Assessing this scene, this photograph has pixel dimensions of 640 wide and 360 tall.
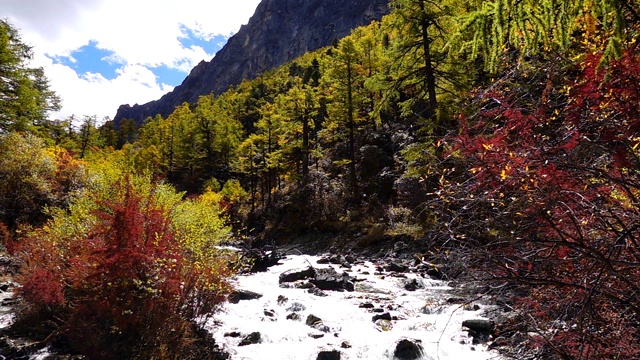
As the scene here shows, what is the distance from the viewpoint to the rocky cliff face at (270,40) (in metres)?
122

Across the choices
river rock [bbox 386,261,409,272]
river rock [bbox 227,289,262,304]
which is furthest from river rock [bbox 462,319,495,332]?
river rock [bbox 227,289,262,304]

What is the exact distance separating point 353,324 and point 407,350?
241 cm

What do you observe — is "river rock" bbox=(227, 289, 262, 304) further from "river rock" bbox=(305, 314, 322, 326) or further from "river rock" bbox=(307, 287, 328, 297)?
"river rock" bbox=(305, 314, 322, 326)

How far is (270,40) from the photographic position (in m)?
144

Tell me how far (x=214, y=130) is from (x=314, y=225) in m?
30.8

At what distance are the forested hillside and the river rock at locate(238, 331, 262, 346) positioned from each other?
5.20 feet

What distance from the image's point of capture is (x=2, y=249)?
17094 mm

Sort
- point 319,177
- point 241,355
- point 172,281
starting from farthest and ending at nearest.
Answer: point 319,177 → point 241,355 → point 172,281

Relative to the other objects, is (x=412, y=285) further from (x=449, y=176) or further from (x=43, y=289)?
(x=43, y=289)

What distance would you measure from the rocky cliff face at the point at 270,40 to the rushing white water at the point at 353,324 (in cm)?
11276

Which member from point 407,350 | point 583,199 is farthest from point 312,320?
point 583,199

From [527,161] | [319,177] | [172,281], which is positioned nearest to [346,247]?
[319,177]

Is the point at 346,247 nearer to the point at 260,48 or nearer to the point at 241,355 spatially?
the point at 241,355

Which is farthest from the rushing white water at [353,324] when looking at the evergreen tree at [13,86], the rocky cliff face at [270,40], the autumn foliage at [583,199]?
the rocky cliff face at [270,40]
